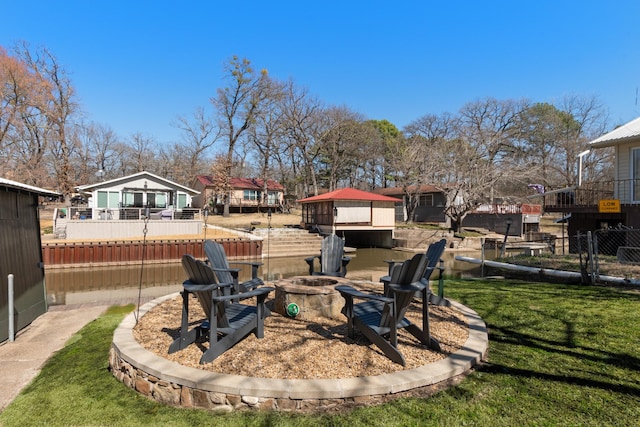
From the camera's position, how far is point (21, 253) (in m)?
5.77

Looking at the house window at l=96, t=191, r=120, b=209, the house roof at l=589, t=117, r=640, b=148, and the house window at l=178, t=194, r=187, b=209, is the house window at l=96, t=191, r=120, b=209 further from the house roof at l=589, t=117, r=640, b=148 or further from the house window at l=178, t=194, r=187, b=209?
the house roof at l=589, t=117, r=640, b=148

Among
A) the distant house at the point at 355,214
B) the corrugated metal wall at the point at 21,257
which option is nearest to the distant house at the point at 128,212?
the distant house at the point at 355,214

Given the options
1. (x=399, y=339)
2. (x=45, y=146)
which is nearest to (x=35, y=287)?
(x=399, y=339)

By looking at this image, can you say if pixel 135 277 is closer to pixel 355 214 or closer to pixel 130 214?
pixel 130 214

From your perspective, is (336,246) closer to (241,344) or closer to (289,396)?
(241,344)

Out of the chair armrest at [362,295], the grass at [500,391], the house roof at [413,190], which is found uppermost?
the house roof at [413,190]

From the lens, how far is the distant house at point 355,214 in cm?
2177

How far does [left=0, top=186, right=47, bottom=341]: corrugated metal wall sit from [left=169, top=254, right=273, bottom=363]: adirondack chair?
134 inches

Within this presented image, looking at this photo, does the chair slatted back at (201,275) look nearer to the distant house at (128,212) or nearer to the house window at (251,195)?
the distant house at (128,212)

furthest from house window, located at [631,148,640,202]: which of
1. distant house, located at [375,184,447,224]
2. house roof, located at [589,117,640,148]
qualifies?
distant house, located at [375,184,447,224]

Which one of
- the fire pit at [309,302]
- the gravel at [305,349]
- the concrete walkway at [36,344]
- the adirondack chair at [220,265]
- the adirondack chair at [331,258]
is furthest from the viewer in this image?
the adirondack chair at [331,258]

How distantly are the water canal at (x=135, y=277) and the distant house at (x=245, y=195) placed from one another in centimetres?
1774

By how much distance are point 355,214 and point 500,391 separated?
19.4m

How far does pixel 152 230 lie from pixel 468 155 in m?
21.5
